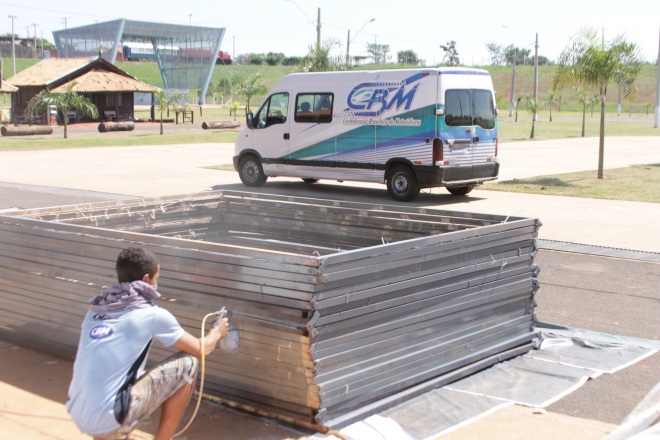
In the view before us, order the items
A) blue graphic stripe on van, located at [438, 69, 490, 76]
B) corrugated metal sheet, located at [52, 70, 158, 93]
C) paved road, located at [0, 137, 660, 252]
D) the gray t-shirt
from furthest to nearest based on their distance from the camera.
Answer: corrugated metal sheet, located at [52, 70, 158, 93]
blue graphic stripe on van, located at [438, 69, 490, 76]
paved road, located at [0, 137, 660, 252]
the gray t-shirt

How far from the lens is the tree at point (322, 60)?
3400cm

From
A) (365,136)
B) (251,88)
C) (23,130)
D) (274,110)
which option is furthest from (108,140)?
(365,136)

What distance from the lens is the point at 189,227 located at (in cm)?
752

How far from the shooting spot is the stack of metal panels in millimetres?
4152

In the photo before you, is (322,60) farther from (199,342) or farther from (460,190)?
(199,342)

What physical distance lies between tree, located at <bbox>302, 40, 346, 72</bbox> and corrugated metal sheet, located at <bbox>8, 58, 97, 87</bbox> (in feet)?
65.2

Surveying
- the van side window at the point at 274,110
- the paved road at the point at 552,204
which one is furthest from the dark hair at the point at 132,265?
the van side window at the point at 274,110

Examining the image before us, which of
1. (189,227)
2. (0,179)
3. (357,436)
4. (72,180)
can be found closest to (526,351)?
(357,436)

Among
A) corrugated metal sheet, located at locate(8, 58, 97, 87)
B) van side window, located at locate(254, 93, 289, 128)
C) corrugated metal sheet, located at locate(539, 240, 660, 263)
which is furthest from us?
corrugated metal sheet, located at locate(8, 58, 97, 87)

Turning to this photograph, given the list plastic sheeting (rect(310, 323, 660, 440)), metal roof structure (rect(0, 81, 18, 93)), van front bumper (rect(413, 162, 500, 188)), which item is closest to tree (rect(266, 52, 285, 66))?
metal roof structure (rect(0, 81, 18, 93))

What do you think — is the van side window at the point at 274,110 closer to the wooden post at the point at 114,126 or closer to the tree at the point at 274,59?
the wooden post at the point at 114,126

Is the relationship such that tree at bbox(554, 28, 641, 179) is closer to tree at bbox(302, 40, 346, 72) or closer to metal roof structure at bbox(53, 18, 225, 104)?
tree at bbox(302, 40, 346, 72)

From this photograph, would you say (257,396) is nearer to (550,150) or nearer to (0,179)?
(0,179)

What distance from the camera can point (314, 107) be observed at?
16.2 meters
